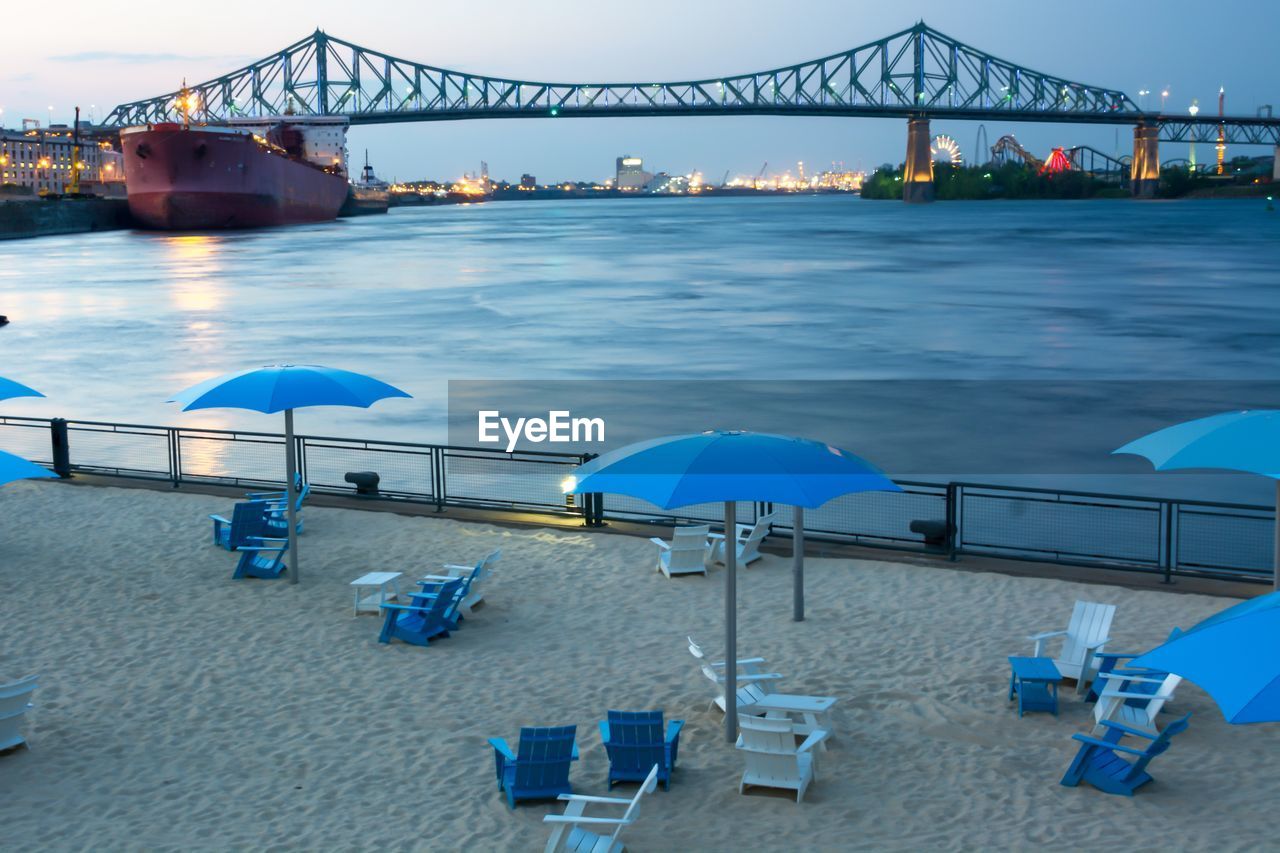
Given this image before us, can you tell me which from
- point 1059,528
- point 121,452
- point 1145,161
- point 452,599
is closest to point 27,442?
point 121,452

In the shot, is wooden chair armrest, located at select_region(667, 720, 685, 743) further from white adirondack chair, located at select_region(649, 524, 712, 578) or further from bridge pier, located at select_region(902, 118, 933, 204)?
bridge pier, located at select_region(902, 118, 933, 204)

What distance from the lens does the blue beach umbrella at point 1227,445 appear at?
8.22 m

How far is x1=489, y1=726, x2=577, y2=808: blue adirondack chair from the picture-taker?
748 centimetres

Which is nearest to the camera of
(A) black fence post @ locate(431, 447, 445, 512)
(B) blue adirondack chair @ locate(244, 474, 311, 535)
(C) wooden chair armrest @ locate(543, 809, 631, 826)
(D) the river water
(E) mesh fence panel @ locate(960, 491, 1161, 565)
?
(C) wooden chair armrest @ locate(543, 809, 631, 826)

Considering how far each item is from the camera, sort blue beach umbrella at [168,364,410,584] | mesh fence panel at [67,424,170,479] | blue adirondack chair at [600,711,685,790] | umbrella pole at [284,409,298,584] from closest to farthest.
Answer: blue adirondack chair at [600,711,685,790] → blue beach umbrella at [168,364,410,584] → umbrella pole at [284,409,298,584] → mesh fence panel at [67,424,170,479]

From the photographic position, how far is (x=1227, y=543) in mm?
13742

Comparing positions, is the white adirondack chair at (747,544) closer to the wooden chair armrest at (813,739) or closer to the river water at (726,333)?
the wooden chair armrest at (813,739)

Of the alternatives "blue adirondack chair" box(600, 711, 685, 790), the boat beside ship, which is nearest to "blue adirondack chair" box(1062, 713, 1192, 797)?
"blue adirondack chair" box(600, 711, 685, 790)

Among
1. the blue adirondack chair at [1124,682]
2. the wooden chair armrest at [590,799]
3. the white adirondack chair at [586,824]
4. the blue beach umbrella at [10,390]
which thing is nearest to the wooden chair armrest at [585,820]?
the white adirondack chair at [586,824]

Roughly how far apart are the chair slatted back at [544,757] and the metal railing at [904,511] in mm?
5556

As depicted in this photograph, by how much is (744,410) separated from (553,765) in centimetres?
1873

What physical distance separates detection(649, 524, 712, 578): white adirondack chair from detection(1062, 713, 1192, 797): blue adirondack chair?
4.89 meters

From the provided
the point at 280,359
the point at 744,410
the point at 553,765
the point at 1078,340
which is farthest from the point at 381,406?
the point at 1078,340

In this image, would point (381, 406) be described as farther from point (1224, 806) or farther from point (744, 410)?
point (1224, 806)
